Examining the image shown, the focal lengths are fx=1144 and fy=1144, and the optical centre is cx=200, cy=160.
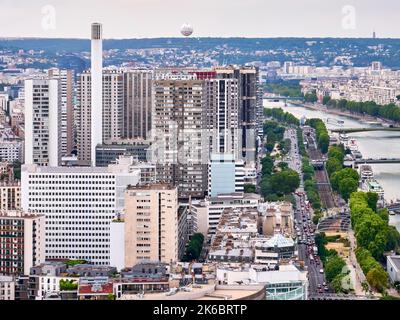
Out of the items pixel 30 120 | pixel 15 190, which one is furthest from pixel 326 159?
pixel 15 190

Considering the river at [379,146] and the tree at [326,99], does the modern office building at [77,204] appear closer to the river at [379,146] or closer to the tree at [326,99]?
the river at [379,146]

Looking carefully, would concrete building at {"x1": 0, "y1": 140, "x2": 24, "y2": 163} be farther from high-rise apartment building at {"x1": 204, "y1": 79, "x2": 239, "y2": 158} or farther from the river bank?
the river bank

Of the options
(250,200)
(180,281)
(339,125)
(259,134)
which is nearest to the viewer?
(180,281)

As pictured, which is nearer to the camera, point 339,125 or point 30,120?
point 30,120

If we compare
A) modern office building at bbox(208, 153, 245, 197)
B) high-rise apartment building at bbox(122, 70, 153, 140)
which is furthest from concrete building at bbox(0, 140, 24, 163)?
modern office building at bbox(208, 153, 245, 197)

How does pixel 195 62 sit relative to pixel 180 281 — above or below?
above
